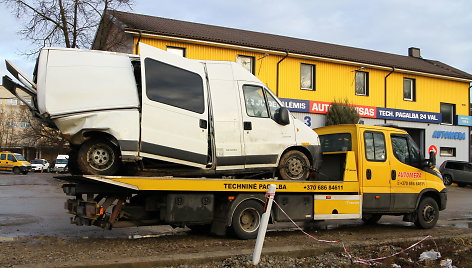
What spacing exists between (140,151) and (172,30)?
58.6ft

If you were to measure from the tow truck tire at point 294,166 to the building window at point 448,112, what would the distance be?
27.4 m

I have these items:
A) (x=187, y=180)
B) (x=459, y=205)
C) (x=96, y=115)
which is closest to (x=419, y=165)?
(x=187, y=180)

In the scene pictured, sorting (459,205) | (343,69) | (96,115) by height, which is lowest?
(459,205)

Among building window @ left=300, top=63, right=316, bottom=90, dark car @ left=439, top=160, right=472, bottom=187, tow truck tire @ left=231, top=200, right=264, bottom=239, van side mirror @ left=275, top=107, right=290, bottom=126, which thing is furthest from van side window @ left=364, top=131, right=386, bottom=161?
dark car @ left=439, top=160, right=472, bottom=187

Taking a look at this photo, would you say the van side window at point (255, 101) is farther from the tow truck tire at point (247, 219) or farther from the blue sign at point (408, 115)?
the blue sign at point (408, 115)

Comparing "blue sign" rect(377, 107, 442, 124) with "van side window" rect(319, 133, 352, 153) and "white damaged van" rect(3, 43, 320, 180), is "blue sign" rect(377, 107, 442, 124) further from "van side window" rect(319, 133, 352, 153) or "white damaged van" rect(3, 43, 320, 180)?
"white damaged van" rect(3, 43, 320, 180)

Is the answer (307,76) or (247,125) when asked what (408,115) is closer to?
(307,76)

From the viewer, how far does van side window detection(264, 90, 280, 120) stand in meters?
8.71

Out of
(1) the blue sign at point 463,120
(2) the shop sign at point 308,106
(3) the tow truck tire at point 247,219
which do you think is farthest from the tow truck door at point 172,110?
(1) the blue sign at point 463,120

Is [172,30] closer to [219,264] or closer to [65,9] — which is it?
[65,9]

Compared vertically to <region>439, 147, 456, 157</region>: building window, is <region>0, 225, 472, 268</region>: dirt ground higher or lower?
lower

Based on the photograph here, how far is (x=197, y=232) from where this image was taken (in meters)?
9.53

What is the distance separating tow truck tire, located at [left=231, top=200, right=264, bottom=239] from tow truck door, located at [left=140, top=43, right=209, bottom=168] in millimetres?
1177

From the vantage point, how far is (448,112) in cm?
3312
